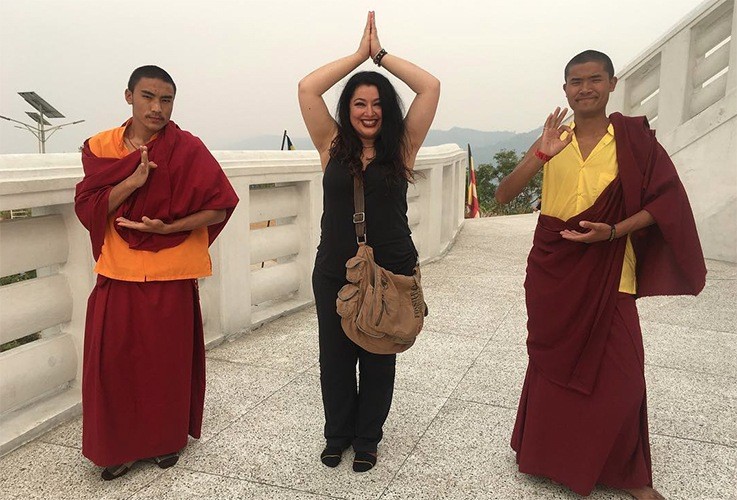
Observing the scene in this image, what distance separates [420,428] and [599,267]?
138 centimetres

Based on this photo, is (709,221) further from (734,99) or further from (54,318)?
(54,318)

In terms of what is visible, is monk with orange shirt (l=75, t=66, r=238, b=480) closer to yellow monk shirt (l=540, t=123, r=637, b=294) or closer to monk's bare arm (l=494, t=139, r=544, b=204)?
monk's bare arm (l=494, t=139, r=544, b=204)

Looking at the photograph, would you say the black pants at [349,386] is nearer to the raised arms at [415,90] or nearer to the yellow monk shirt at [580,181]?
the raised arms at [415,90]

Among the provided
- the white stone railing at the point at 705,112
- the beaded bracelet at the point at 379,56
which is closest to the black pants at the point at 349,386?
the beaded bracelet at the point at 379,56

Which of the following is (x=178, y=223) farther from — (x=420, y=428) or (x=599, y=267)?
(x=599, y=267)

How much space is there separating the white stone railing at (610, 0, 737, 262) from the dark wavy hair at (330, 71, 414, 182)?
21.3 ft

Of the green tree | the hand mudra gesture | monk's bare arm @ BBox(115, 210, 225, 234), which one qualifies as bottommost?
the green tree

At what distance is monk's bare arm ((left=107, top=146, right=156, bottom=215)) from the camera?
2838 mm

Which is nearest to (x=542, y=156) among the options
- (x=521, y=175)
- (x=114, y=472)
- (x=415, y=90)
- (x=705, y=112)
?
(x=521, y=175)

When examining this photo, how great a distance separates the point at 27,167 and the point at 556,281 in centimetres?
265

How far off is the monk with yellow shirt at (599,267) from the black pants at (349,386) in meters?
0.77

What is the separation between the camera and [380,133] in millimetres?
2922

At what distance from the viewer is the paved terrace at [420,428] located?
2.92 m

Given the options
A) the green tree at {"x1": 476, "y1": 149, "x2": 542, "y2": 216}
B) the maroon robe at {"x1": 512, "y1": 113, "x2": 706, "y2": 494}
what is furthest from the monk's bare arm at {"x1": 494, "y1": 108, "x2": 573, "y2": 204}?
the green tree at {"x1": 476, "y1": 149, "x2": 542, "y2": 216}
